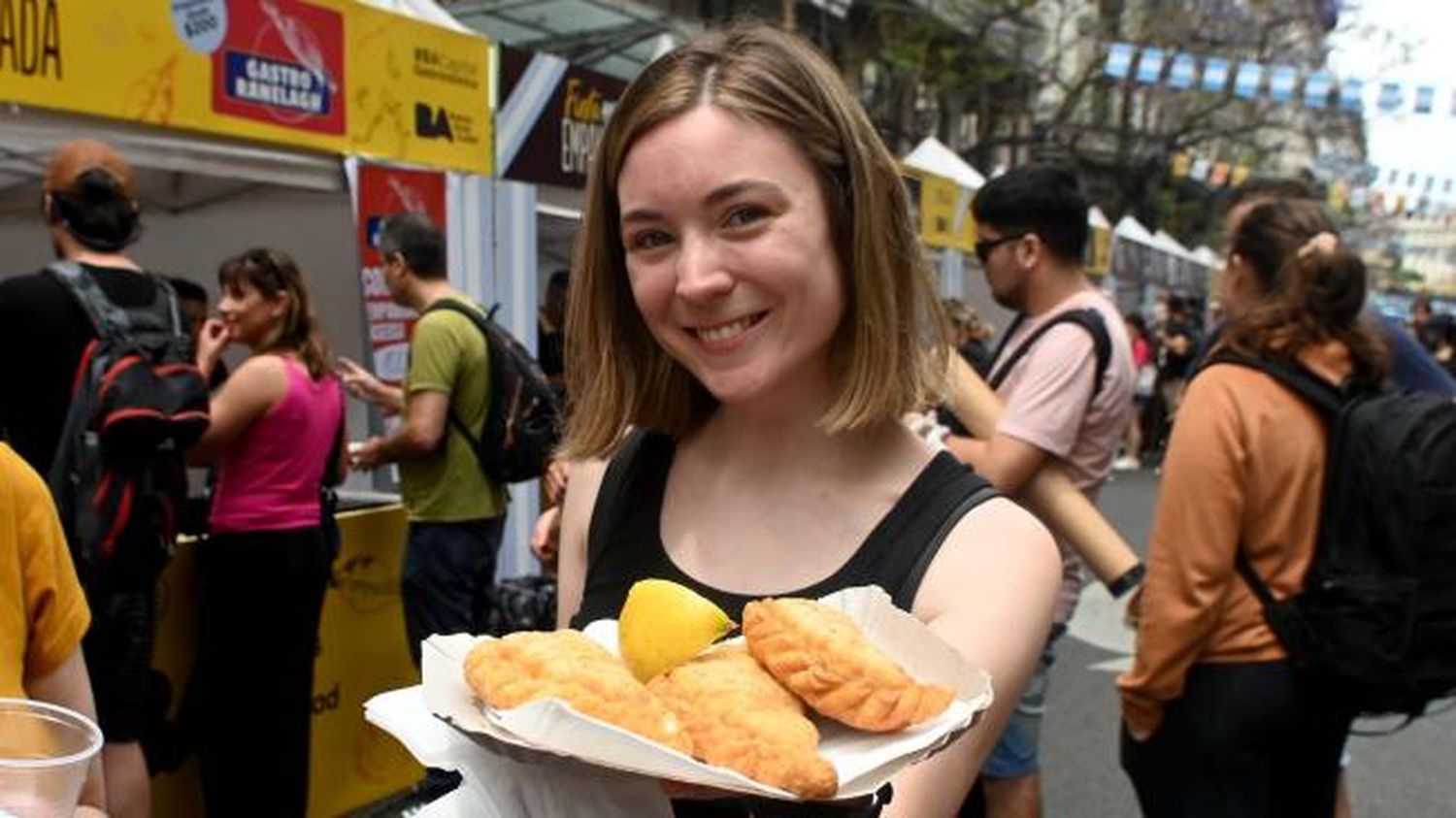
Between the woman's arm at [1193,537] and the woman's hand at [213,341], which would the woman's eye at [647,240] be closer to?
the woman's arm at [1193,537]

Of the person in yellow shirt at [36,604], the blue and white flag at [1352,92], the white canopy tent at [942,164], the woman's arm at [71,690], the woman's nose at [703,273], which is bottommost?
the woman's arm at [71,690]

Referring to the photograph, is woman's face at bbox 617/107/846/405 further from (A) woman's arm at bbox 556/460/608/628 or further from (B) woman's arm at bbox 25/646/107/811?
(B) woman's arm at bbox 25/646/107/811

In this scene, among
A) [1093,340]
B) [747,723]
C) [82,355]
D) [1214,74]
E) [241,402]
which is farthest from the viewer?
[1214,74]

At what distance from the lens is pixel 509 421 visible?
4.56m

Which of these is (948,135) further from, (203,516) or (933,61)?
(203,516)

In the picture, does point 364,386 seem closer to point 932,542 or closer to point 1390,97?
point 932,542

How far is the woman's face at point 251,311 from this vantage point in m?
4.11

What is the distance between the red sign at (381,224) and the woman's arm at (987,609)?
385 centimetres

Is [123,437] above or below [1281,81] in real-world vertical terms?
below

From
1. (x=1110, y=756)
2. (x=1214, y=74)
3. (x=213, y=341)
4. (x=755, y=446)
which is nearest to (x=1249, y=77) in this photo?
(x=1214, y=74)

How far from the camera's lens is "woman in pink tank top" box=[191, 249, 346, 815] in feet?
13.0

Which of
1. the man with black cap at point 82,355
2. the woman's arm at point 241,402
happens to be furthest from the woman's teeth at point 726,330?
the woman's arm at point 241,402

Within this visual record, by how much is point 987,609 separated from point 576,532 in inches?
23.6

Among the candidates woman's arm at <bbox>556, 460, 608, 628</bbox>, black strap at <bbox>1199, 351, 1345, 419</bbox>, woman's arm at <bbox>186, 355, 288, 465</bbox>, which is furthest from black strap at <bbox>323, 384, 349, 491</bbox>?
black strap at <bbox>1199, 351, 1345, 419</bbox>
